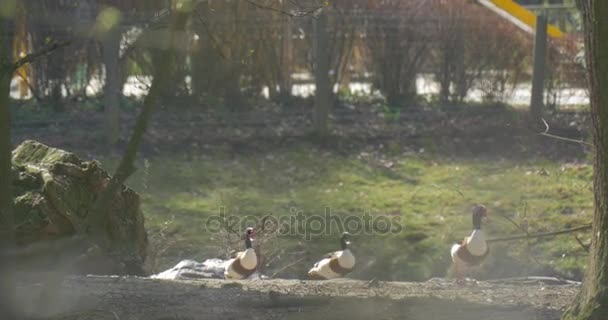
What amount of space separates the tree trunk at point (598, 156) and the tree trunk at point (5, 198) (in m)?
2.32

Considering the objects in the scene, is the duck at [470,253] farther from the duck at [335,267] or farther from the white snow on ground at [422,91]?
the white snow on ground at [422,91]

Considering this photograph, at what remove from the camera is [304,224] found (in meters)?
9.80

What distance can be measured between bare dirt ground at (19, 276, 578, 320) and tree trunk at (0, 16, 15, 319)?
13 centimetres

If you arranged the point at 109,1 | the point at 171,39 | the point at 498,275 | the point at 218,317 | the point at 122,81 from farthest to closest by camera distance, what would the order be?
the point at 122,81, the point at 498,275, the point at 109,1, the point at 218,317, the point at 171,39

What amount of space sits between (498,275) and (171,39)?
213 inches

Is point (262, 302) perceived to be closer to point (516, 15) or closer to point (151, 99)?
point (151, 99)

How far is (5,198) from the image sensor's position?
14.5 feet

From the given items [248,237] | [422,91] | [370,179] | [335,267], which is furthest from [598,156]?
[422,91]

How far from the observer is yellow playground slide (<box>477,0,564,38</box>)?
605 inches

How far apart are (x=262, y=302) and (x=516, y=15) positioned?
12.2 meters

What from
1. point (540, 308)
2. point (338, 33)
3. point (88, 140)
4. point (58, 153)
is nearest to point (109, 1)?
point (58, 153)

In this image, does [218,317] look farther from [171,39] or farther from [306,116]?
[306,116]

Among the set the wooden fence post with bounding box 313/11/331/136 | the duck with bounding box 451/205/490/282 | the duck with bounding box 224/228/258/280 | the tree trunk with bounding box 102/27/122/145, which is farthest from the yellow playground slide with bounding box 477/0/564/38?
the duck with bounding box 224/228/258/280

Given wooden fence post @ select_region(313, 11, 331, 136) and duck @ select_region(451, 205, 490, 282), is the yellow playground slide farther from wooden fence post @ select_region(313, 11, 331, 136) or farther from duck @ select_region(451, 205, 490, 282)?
duck @ select_region(451, 205, 490, 282)
